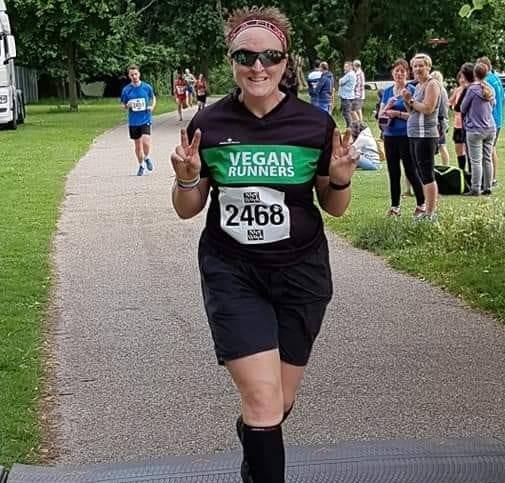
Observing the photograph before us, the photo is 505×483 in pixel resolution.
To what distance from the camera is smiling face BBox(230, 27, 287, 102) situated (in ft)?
12.6

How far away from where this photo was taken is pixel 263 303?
3.86 m

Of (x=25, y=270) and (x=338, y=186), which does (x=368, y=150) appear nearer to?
(x=25, y=270)

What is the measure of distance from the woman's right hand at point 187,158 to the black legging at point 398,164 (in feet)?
26.2

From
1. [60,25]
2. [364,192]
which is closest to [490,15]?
[60,25]

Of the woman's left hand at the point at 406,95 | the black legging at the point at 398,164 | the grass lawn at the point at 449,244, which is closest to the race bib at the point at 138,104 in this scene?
the grass lawn at the point at 449,244

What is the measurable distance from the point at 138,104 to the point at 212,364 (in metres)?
11.0

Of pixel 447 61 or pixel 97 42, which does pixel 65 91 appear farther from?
pixel 447 61

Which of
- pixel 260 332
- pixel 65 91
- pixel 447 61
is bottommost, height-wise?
pixel 65 91

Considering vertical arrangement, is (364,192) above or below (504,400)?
below

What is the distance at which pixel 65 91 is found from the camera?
61906mm

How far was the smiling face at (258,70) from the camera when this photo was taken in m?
3.85

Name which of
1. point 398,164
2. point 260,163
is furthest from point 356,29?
point 260,163

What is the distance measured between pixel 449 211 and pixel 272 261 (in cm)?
817

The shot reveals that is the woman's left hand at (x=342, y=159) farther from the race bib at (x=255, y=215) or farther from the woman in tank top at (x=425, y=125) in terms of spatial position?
the woman in tank top at (x=425, y=125)
